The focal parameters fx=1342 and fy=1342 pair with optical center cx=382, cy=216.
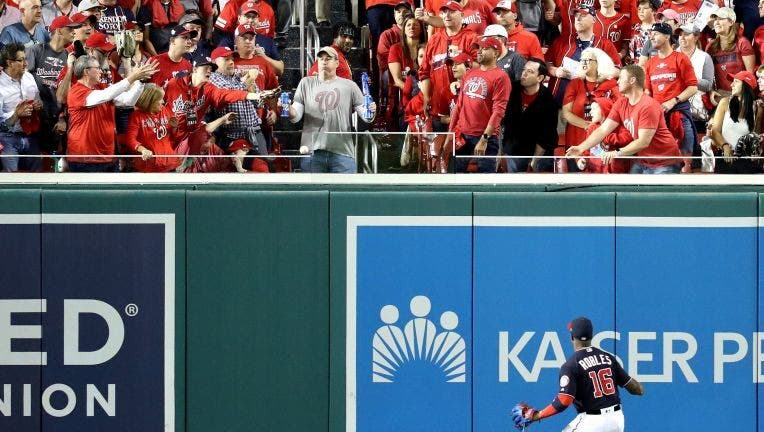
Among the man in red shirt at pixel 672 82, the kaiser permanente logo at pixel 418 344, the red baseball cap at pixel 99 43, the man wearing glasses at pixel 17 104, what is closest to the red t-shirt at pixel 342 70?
the red baseball cap at pixel 99 43

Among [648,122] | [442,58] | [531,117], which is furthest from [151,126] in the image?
[648,122]

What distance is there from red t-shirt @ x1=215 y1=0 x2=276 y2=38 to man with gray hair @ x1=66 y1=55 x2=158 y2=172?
1.95m

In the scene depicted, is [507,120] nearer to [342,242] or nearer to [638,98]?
[638,98]

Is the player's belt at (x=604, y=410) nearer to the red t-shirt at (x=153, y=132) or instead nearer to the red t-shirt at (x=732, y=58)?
the red t-shirt at (x=732, y=58)

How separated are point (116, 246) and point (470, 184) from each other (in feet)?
9.49

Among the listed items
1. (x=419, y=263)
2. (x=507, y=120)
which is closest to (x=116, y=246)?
(x=419, y=263)

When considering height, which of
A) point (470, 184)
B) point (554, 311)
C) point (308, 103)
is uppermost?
point (308, 103)

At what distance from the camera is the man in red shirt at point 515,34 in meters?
12.6

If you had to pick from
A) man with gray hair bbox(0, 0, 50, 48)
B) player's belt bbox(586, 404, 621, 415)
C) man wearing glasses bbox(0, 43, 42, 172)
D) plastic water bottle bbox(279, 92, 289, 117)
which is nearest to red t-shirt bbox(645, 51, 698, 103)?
player's belt bbox(586, 404, 621, 415)

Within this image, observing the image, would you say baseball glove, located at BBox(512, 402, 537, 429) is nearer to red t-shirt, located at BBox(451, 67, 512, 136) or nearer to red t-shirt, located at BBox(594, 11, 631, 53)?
red t-shirt, located at BBox(451, 67, 512, 136)

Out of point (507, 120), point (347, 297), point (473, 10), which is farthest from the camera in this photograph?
point (473, 10)

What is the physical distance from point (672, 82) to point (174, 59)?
4544 millimetres

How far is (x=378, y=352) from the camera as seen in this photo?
424 inches

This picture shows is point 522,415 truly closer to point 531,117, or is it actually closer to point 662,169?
point 662,169
